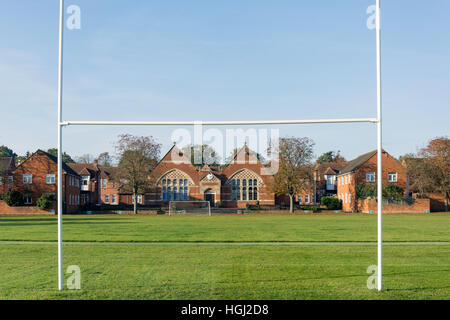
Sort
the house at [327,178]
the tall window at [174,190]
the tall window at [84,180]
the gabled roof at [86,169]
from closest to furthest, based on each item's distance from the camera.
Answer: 1. the tall window at [174,190]
2. the gabled roof at [86,169]
3. the tall window at [84,180]
4. the house at [327,178]

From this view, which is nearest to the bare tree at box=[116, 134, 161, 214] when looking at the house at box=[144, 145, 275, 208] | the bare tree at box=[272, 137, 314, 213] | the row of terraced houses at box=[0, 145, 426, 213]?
the row of terraced houses at box=[0, 145, 426, 213]

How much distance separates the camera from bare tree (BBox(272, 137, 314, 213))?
5775 centimetres

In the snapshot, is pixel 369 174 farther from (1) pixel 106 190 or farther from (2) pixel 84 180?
(2) pixel 84 180

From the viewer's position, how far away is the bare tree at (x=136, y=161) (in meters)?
54.1

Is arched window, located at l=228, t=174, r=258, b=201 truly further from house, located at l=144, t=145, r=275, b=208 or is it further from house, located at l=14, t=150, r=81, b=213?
house, located at l=14, t=150, r=81, b=213

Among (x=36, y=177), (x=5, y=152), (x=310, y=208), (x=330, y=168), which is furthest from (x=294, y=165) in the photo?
(x=5, y=152)

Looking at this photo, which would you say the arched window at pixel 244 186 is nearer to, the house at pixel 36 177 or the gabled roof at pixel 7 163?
the house at pixel 36 177

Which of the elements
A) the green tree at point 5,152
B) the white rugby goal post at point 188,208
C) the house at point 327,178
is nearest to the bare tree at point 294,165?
the white rugby goal post at point 188,208

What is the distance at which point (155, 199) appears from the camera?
6681 cm

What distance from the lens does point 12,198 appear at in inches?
2131

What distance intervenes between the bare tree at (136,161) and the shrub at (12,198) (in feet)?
40.5

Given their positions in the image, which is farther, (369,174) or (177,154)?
(177,154)

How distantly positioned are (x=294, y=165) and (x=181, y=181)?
693 inches
